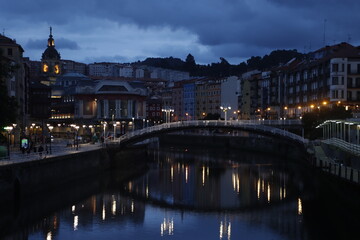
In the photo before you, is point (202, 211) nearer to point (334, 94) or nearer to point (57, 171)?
point (57, 171)

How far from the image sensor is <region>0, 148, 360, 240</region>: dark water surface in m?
38.5

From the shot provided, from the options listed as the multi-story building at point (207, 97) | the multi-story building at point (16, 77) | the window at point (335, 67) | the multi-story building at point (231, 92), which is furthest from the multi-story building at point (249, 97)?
the multi-story building at point (16, 77)

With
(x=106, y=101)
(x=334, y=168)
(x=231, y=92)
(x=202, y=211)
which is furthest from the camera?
(x=231, y=92)

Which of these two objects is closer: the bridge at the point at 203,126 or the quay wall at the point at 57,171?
the quay wall at the point at 57,171

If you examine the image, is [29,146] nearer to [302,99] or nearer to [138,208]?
[138,208]

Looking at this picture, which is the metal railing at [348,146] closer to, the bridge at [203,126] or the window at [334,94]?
the bridge at [203,126]

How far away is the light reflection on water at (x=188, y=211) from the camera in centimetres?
3859

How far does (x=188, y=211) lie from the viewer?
4697cm

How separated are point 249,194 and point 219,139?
73772 mm

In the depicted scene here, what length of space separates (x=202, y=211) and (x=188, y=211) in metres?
1.14

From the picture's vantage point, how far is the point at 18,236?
36.6 metres

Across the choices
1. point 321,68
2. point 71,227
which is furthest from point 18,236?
point 321,68

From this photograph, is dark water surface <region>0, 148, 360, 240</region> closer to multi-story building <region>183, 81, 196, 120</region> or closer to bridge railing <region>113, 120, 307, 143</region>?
bridge railing <region>113, 120, 307, 143</region>

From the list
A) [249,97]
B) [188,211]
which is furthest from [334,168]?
[249,97]
